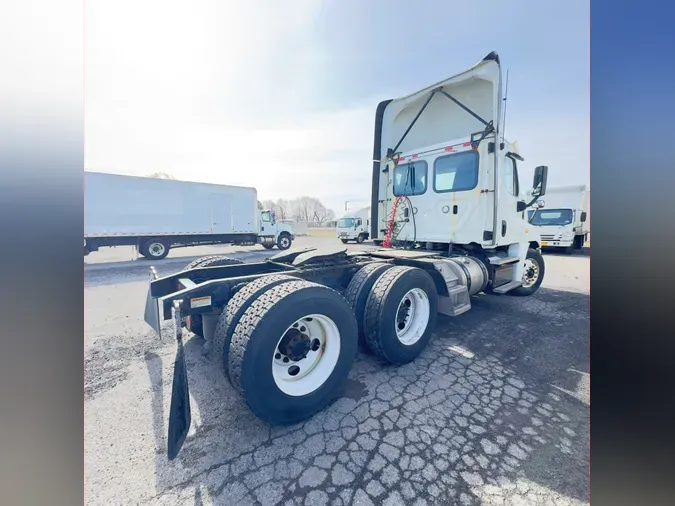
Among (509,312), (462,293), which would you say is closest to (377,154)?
(462,293)

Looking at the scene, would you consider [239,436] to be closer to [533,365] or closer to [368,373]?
[368,373]

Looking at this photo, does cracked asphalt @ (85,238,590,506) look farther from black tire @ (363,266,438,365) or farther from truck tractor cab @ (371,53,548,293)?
truck tractor cab @ (371,53,548,293)

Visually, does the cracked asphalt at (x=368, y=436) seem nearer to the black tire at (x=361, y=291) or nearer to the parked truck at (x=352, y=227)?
the black tire at (x=361, y=291)

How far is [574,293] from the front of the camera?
7.02m

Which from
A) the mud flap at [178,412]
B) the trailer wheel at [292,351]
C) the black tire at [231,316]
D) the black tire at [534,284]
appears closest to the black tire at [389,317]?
the trailer wheel at [292,351]

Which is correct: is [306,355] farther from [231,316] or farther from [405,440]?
[405,440]

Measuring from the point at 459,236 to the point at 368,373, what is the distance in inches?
127

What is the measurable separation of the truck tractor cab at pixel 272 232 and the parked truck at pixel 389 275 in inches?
513

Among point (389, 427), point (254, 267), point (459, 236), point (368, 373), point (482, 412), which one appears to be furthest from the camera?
point (459, 236)

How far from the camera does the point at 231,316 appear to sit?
2.34 metres

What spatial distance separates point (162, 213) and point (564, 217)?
21505 mm

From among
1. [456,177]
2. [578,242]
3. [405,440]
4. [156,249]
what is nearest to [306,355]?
[405,440]

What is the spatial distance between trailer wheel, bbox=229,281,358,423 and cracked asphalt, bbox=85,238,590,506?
Answer: 24 centimetres

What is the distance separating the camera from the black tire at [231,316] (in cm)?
226
